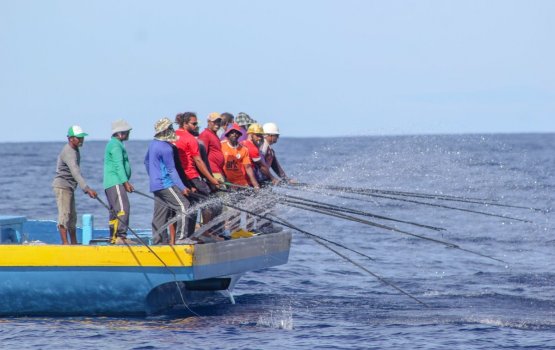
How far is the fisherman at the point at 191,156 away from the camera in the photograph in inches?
592

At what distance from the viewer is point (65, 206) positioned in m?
15.0

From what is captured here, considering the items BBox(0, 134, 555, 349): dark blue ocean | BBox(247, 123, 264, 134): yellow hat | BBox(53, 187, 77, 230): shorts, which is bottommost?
BBox(0, 134, 555, 349): dark blue ocean

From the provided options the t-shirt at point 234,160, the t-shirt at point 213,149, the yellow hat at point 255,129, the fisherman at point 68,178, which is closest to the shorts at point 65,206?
the fisherman at point 68,178

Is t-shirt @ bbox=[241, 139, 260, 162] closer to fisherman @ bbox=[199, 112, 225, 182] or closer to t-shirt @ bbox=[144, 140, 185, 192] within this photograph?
fisherman @ bbox=[199, 112, 225, 182]

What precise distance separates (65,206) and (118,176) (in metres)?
0.84

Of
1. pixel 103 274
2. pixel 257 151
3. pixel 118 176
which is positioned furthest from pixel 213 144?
pixel 103 274

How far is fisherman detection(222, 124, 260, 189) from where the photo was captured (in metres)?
16.3

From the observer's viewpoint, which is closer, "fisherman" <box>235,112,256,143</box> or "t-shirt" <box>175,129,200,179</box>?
"t-shirt" <box>175,129,200,179</box>

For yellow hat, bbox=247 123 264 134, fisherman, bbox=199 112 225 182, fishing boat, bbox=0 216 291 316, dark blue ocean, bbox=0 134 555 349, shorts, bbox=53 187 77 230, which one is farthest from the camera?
yellow hat, bbox=247 123 264 134

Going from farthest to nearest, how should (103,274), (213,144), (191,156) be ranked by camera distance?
(213,144), (191,156), (103,274)

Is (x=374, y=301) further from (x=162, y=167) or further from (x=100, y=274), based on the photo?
(x=100, y=274)

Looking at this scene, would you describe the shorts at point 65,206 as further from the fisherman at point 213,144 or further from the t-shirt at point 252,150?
the t-shirt at point 252,150

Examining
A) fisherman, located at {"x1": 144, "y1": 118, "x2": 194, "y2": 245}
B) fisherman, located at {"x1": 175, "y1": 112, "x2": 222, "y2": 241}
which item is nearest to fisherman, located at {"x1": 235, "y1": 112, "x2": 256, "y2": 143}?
fisherman, located at {"x1": 175, "y1": 112, "x2": 222, "y2": 241}

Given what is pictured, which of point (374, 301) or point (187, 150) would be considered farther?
point (374, 301)
